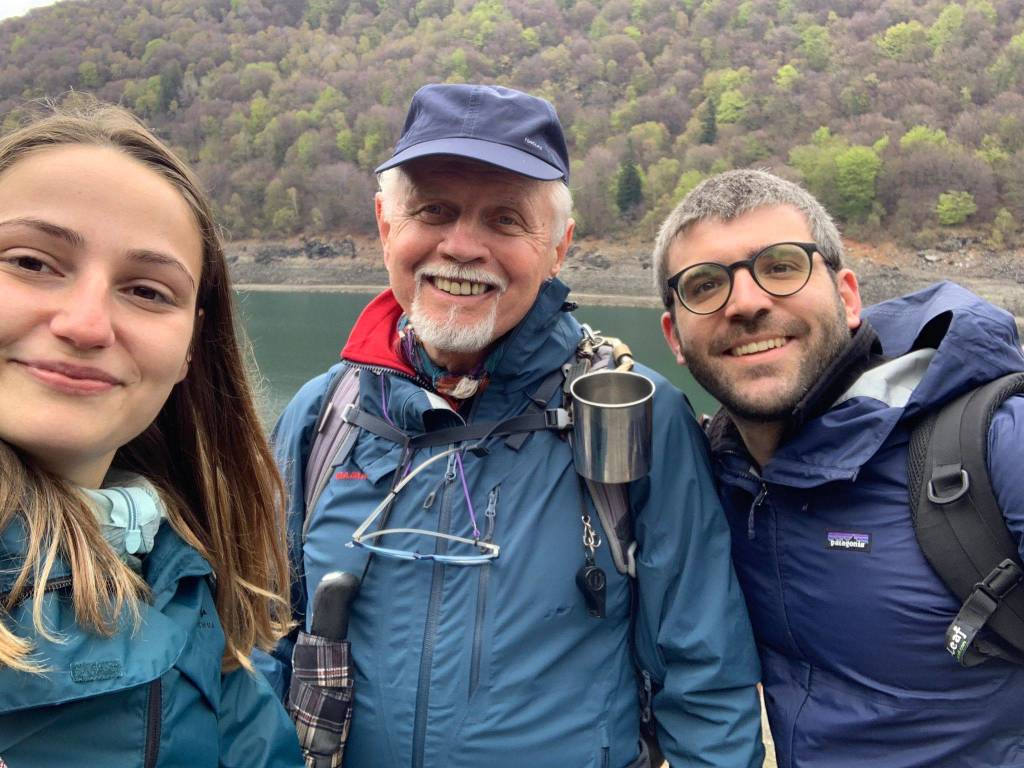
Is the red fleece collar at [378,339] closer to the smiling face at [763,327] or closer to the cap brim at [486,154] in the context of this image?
the cap brim at [486,154]

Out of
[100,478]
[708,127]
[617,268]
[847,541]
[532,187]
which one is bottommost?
[617,268]

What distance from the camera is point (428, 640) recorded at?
63.1 inches

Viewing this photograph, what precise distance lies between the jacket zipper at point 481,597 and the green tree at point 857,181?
60.9 meters

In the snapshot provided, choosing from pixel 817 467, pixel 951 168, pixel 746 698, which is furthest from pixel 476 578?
pixel 951 168

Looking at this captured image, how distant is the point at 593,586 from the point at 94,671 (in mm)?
997

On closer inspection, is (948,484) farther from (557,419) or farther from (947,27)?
(947,27)

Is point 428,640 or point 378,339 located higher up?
point 378,339

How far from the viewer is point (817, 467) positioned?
1.69 meters

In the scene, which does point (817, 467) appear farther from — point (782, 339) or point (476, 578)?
point (476, 578)

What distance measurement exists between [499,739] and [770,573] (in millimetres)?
806

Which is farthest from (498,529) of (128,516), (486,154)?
(486,154)

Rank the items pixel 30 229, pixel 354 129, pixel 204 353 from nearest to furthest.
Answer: pixel 30 229, pixel 204 353, pixel 354 129

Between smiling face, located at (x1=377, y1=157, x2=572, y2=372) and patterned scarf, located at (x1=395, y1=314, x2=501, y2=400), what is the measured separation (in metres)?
0.06

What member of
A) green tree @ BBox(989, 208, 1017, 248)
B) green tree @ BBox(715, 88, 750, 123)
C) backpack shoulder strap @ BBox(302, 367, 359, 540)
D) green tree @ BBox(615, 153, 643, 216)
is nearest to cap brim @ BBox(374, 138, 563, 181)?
backpack shoulder strap @ BBox(302, 367, 359, 540)
